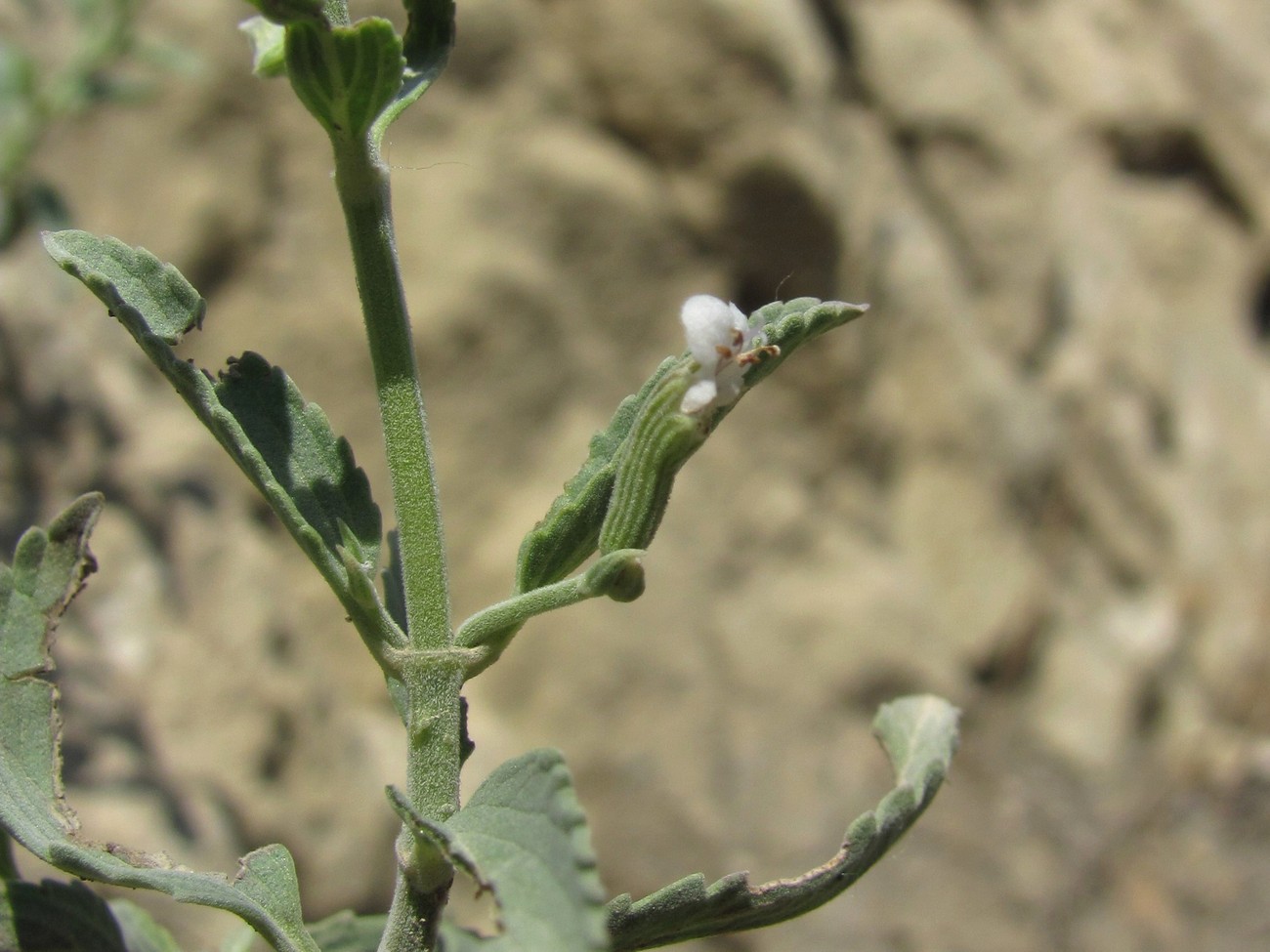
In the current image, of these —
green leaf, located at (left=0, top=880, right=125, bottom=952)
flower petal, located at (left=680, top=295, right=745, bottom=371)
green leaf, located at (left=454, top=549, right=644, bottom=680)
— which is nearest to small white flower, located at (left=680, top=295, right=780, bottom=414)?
flower petal, located at (left=680, top=295, right=745, bottom=371)

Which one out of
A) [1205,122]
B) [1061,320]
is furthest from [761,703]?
[1205,122]

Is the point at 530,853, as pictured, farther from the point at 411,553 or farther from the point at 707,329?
the point at 707,329

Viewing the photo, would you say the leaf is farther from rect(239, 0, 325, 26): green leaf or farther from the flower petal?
rect(239, 0, 325, 26): green leaf

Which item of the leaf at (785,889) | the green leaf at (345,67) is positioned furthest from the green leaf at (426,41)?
the leaf at (785,889)

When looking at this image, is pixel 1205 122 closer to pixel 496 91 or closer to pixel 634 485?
pixel 496 91

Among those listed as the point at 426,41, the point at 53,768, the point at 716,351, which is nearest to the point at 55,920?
the point at 53,768

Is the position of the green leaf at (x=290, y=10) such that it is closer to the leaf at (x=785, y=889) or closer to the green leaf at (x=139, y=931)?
the leaf at (x=785, y=889)
